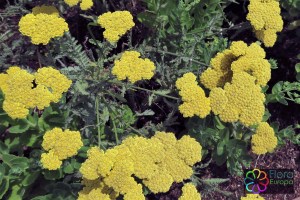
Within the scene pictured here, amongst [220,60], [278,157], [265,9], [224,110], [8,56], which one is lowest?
[278,157]

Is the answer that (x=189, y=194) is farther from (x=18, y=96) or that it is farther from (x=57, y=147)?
(x=18, y=96)

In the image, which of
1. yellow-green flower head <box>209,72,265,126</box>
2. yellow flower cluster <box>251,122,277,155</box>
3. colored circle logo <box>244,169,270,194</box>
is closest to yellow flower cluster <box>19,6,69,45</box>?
yellow-green flower head <box>209,72,265,126</box>

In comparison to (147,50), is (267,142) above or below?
below

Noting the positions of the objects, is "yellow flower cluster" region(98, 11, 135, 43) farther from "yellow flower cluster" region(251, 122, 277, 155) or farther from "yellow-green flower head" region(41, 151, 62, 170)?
"yellow flower cluster" region(251, 122, 277, 155)

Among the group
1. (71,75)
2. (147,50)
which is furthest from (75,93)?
(147,50)

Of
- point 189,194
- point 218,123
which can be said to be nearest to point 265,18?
point 218,123

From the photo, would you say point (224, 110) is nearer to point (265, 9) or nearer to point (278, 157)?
point (265, 9)

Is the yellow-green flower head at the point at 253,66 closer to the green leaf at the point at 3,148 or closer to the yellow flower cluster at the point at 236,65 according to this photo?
the yellow flower cluster at the point at 236,65
